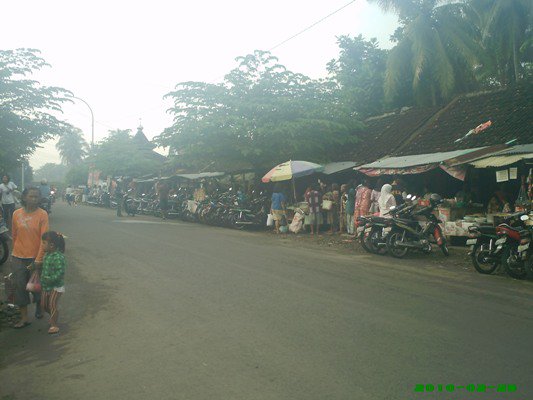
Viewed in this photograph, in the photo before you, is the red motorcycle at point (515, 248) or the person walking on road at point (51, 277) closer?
the person walking on road at point (51, 277)

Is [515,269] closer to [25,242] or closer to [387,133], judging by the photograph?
[25,242]

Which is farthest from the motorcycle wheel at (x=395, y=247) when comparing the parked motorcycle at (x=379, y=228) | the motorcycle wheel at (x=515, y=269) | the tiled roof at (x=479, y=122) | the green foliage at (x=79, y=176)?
the green foliage at (x=79, y=176)

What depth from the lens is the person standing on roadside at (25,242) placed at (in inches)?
234

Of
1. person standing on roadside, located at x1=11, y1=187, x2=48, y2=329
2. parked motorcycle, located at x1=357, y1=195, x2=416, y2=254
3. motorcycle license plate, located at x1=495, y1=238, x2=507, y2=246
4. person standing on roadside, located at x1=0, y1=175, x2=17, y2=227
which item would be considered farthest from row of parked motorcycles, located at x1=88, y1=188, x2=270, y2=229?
person standing on roadside, located at x1=11, y1=187, x2=48, y2=329

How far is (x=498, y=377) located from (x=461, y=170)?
9.37m

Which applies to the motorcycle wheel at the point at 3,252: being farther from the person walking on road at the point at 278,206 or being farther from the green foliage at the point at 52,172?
the green foliage at the point at 52,172

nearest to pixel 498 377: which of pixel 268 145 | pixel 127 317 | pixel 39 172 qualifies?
pixel 127 317

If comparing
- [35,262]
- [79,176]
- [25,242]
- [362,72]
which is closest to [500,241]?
[35,262]

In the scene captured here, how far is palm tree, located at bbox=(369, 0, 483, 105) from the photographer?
955 inches

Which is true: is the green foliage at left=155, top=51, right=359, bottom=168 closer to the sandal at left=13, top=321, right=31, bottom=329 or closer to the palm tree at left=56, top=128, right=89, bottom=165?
the sandal at left=13, top=321, right=31, bottom=329

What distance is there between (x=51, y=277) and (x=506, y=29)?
84.4 ft

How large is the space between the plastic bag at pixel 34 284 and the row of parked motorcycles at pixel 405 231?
7.95 m

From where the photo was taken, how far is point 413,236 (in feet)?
38.6

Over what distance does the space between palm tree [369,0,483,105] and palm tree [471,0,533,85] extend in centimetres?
104
